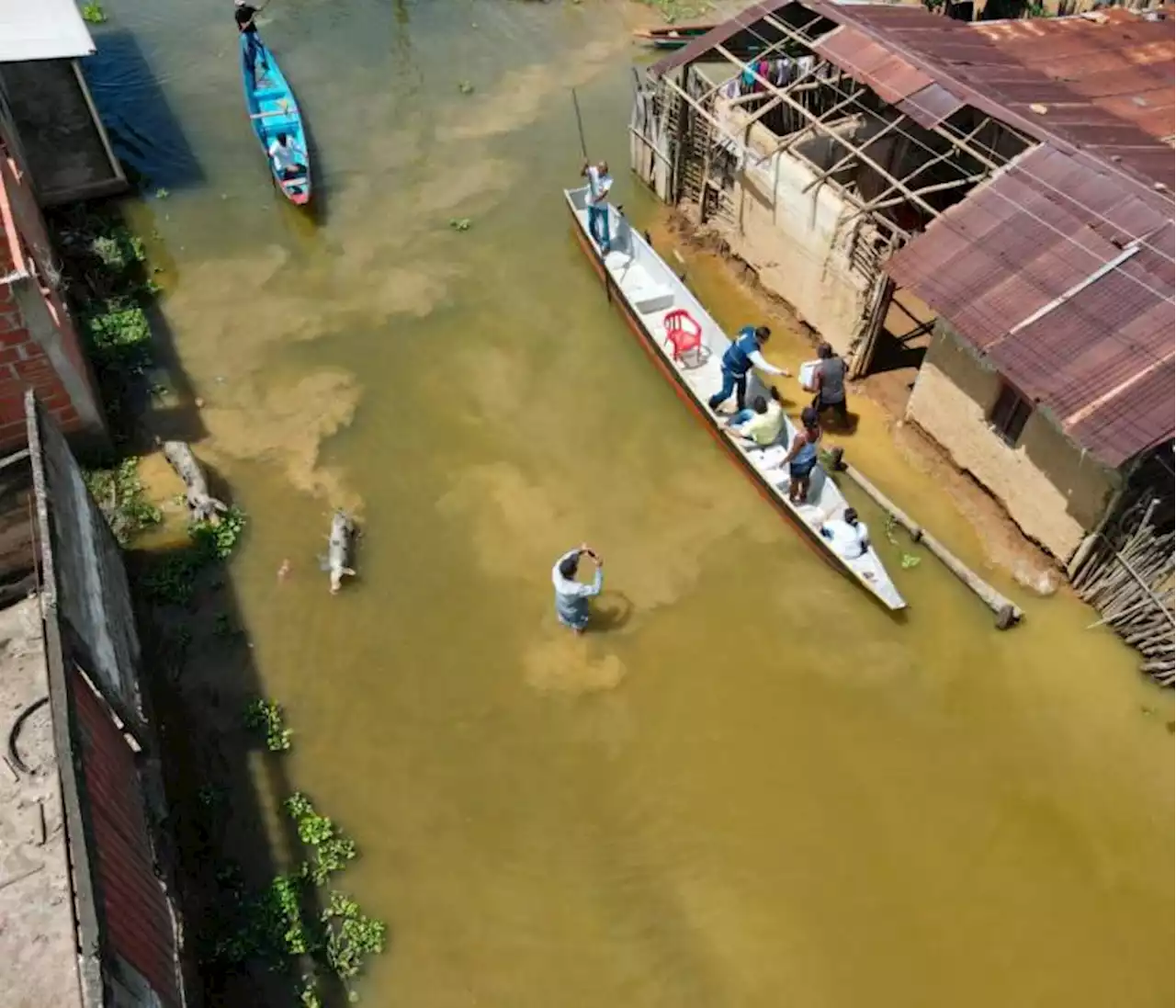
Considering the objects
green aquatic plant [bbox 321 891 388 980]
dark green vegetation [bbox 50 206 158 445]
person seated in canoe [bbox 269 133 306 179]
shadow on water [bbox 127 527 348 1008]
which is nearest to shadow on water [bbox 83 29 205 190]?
dark green vegetation [bbox 50 206 158 445]

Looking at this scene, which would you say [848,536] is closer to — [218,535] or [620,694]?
[620,694]

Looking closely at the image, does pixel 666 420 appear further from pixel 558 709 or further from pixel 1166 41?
pixel 1166 41

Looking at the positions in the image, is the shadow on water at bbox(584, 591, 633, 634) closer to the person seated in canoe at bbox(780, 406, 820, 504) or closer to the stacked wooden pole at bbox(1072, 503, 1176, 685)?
the person seated in canoe at bbox(780, 406, 820, 504)

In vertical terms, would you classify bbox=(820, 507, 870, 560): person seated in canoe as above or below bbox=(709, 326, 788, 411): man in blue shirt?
below

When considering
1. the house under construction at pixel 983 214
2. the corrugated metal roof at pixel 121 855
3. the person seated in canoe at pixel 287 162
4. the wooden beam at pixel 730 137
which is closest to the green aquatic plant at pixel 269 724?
the corrugated metal roof at pixel 121 855

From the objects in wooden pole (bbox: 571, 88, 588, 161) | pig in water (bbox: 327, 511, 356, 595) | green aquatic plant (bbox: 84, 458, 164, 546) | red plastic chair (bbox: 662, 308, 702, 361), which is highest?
wooden pole (bbox: 571, 88, 588, 161)

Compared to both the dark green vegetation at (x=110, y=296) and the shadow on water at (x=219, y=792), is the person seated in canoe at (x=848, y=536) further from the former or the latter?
the dark green vegetation at (x=110, y=296)

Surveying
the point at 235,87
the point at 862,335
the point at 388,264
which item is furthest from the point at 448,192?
the point at 862,335
